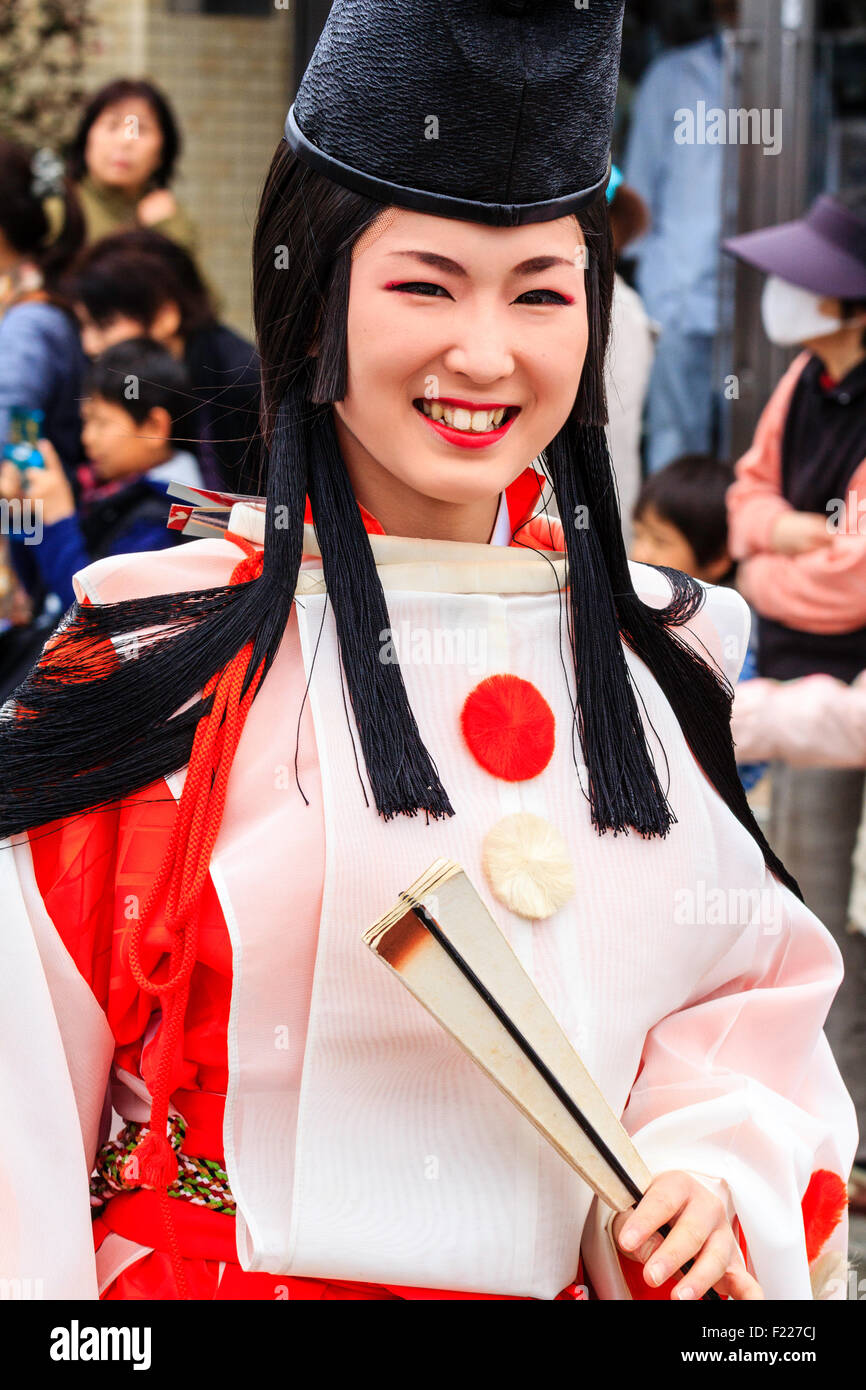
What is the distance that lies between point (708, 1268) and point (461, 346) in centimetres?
79

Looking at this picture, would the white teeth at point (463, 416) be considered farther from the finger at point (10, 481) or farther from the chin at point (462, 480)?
the finger at point (10, 481)

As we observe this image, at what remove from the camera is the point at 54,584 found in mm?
4109

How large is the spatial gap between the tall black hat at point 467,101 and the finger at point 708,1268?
866 millimetres

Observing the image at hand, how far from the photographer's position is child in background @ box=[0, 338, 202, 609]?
395 cm

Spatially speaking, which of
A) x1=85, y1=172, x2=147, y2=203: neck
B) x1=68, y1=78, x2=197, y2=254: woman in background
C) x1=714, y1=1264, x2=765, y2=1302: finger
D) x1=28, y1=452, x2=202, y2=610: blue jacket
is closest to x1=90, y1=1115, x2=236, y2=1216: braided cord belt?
x1=714, y1=1264, x2=765, y2=1302: finger

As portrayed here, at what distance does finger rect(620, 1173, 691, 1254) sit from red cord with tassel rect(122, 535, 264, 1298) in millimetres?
388

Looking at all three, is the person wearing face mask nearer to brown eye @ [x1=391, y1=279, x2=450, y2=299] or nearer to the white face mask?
the white face mask

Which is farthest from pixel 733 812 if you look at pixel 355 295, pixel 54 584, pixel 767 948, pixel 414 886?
pixel 54 584

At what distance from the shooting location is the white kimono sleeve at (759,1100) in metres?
1.54

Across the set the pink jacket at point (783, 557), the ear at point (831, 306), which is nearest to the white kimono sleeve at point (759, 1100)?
the pink jacket at point (783, 557)

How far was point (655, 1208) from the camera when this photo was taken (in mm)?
1438

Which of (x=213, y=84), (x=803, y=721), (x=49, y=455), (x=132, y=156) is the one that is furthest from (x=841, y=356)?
(x=213, y=84)

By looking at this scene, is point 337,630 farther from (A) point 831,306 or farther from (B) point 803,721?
(A) point 831,306
